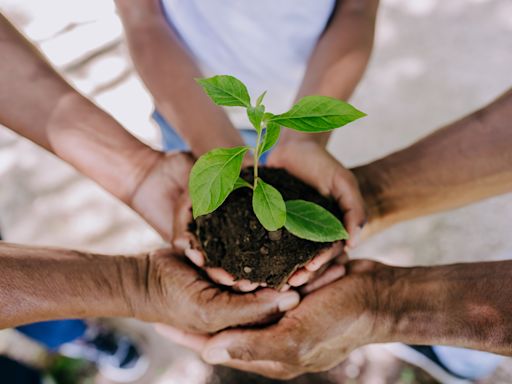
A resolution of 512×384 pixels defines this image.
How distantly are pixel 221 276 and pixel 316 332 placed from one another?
321 mm

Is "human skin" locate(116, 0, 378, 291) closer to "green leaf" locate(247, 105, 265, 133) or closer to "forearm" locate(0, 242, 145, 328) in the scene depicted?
"forearm" locate(0, 242, 145, 328)

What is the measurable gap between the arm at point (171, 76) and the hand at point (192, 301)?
18.3 inches

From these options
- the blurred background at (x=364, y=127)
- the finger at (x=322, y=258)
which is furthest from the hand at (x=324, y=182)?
the blurred background at (x=364, y=127)

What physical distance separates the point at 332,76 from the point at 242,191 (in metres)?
0.65

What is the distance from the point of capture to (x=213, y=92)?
1082mm

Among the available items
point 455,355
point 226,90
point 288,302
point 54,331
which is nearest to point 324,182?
point 288,302

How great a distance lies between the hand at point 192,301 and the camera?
4.80ft

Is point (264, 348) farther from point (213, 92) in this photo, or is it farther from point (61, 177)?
point (61, 177)

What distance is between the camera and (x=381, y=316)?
148 centimetres

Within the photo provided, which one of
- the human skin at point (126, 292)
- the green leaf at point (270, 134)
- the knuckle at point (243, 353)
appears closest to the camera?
the green leaf at point (270, 134)

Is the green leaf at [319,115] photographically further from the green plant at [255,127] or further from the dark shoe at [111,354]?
the dark shoe at [111,354]

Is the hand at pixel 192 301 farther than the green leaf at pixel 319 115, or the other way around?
the hand at pixel 192 301

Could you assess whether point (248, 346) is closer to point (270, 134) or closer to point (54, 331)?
point (270, 134)

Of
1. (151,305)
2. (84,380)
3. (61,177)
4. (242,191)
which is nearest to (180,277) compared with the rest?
(151,305)
